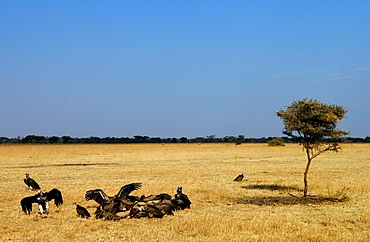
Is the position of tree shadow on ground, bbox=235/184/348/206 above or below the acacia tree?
below

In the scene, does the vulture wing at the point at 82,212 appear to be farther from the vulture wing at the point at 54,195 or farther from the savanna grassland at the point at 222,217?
the vulture wing at the point at 54,195

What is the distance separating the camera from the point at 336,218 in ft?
48.8

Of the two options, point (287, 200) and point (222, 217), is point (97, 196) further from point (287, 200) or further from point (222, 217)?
point (287, 200)

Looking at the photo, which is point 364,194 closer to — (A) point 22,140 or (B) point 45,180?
(B) point 45,180

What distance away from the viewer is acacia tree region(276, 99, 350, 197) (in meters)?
19.9

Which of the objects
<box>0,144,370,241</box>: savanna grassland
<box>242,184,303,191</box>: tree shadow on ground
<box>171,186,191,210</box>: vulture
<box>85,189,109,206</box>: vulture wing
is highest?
<box>85,189,109,206</box>: vulture wing

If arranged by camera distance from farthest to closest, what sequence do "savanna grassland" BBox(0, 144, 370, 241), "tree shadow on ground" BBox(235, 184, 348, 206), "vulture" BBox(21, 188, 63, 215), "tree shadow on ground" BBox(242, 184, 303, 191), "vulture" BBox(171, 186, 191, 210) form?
"tree shadow on ground" BBox(242, 184, 303, 191), "tree shadow on ground" BBox(235, 184, 348, 206), "vulture" BBox(171, 186, 191, 210), "vulture" BBox(21, 188, 63, 215), "savanna grassland" BBox(0, 144, 370, 241)

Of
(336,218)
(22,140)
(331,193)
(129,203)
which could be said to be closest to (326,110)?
(331,193)

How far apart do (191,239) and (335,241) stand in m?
4.25

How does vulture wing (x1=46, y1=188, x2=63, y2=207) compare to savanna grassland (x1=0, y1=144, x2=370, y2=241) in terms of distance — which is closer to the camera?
savanna grassland (x1=0, y1=144, x2=370, y2=241)

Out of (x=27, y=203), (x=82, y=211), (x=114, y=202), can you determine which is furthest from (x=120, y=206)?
(x=27, y=203)

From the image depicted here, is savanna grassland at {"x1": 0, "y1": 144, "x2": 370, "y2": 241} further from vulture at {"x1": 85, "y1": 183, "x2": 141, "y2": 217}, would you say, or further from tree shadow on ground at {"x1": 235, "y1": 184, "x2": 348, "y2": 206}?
vulture at {"x1": 85, "y1": 183, "x2": 141, "y2": 217}

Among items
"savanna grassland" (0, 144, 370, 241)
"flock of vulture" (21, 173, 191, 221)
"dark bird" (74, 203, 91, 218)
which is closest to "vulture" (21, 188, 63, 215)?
"flock of vulture" (21, 173, 191, 221)

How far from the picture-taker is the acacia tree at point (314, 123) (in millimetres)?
19859
